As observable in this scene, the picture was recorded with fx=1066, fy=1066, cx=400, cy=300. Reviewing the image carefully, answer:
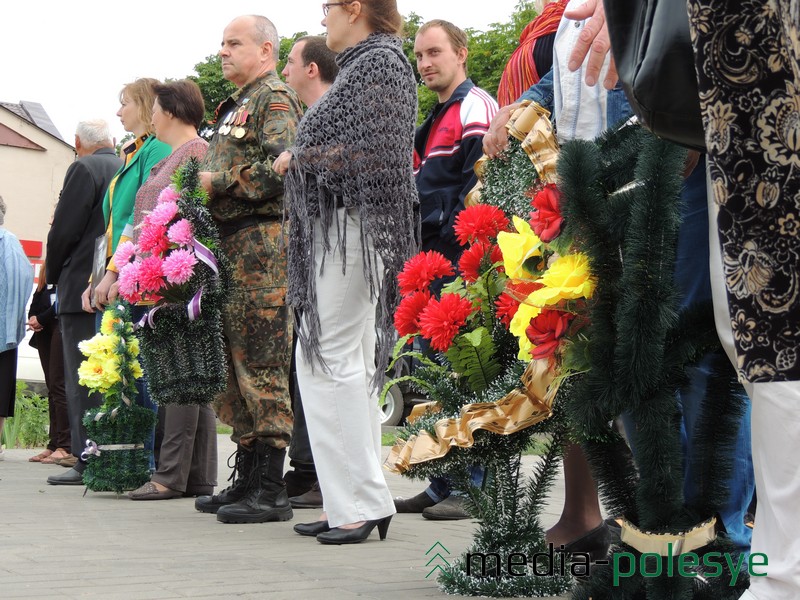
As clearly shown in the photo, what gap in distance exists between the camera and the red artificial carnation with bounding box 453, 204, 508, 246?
3.31 m

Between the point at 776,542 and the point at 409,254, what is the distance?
2480 mm

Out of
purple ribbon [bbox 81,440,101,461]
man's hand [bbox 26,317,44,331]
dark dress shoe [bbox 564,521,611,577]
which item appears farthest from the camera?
man's hand [bbox 26,317,44,331]

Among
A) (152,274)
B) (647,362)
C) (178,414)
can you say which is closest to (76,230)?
(178,414)

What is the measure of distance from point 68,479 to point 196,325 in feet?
7.86

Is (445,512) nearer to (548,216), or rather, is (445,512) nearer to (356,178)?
(356,178)

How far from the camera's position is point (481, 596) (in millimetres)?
3240

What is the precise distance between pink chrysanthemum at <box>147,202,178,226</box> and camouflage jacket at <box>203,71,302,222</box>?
0.19 m

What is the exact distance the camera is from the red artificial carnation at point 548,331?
2.69 meters

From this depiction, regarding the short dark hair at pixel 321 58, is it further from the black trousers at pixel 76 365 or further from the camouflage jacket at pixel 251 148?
the black trousers at pixel 76 365

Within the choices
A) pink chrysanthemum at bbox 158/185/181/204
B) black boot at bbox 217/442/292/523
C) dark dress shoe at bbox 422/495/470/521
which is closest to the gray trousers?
black boot at bbox 217/442/292/523

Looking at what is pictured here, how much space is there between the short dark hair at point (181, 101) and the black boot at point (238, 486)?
2.17 meters

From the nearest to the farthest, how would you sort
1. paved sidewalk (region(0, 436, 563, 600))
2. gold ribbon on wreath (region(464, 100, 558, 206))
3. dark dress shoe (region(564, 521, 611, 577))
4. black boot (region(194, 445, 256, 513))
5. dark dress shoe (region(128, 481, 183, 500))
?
gold ribbon on wreath (region(464, 100, 558, 206)) < paved sidewalk (region(0, 436, 563, 600)) < dark dress shoe (region(564, 521, 611, 577)) < black boot (region(194, 445, 256, 513)) < dark dress shoe (region(128, 481, 183, 500))

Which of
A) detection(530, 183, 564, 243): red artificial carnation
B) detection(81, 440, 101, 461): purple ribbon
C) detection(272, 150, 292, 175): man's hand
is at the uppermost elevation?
detection(272, 150, 292, 175): man's hand

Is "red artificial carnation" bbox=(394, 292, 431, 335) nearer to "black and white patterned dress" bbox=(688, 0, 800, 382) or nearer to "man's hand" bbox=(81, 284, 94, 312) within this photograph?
"black and white patterned dress" bbox=(688, 0, 800, 382)
